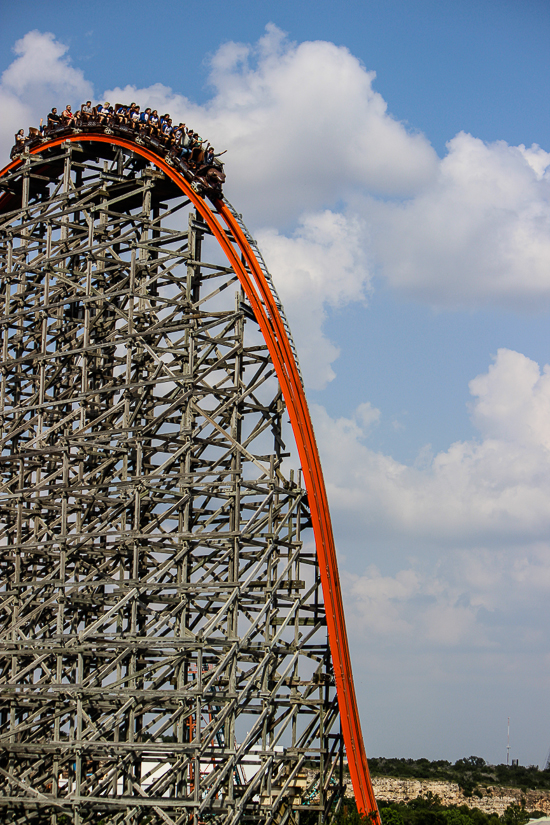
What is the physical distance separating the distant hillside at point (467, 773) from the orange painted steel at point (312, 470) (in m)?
53.2

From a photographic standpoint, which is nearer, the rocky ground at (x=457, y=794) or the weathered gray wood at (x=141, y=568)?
the weathered gray wood at (x=141, y=568)

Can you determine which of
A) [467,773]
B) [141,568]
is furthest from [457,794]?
[141,568]

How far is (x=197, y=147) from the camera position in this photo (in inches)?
1118

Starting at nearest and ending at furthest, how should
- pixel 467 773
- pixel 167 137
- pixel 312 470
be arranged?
pixel 312 470 < pixel 167 137 < pixel 467 773

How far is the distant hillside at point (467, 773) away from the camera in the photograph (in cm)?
8419

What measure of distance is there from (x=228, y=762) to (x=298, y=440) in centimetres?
793

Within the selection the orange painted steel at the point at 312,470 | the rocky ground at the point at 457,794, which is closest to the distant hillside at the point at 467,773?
the rocky ground at the point at 457,794

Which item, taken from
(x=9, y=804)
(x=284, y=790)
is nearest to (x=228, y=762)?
(x=284, y=790)

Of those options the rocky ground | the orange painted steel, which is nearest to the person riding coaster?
the orange painted steel

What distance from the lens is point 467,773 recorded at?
3647 inches

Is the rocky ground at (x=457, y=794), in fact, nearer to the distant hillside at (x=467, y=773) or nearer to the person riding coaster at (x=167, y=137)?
the distant hillside at (x=467, y=773)

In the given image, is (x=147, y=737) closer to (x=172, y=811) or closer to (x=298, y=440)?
(x=172, y=811)

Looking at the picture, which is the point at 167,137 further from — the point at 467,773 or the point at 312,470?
the point at 467,773

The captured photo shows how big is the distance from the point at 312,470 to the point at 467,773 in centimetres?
7366
